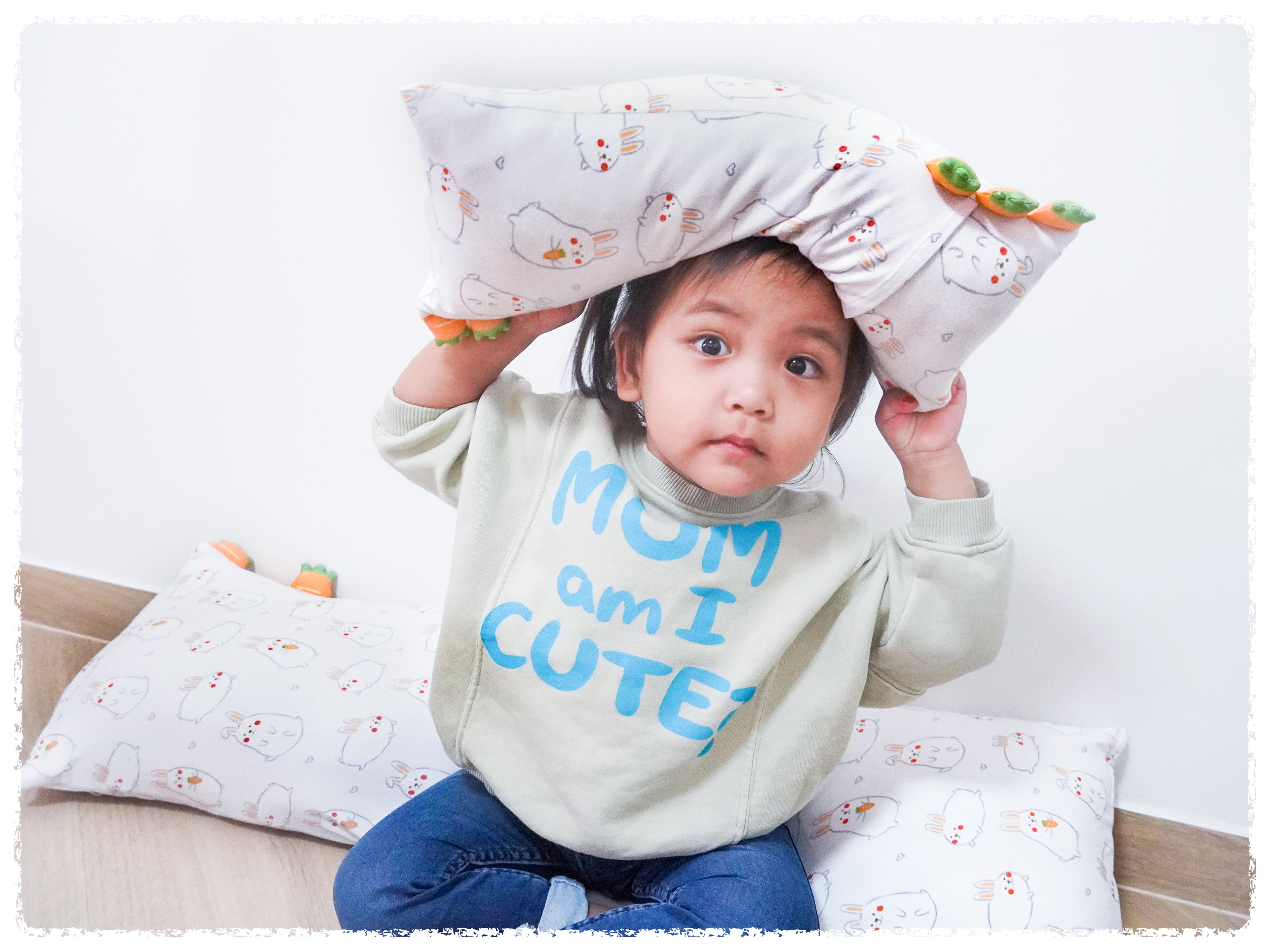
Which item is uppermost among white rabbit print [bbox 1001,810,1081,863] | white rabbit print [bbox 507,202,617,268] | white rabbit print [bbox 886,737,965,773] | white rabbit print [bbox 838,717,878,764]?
white rabbit print [bbox 507,202,617,268]

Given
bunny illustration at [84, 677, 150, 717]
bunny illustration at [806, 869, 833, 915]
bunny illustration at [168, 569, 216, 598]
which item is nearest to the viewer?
bunny illustration at [806, 869, 833, 915]

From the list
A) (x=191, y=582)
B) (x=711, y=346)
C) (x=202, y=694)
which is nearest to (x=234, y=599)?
(x=191, y=582)

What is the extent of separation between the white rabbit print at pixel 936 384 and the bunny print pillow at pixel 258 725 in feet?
2.17

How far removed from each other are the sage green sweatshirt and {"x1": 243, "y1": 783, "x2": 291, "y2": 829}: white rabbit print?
1.06ft

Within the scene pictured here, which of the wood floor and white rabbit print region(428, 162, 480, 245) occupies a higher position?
white rabbit print region(428, 162, 480, 245)

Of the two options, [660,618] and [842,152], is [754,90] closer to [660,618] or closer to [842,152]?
[842,152]

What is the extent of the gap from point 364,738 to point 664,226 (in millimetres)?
710

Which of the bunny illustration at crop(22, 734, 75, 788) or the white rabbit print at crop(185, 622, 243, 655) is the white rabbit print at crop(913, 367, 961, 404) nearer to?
the white rabbit print at crop(185, 622, 243, 655)

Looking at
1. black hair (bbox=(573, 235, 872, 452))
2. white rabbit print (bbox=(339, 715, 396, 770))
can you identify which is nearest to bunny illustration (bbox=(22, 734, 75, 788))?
white rabbit print (bbox=(339, 715, 396, 770))

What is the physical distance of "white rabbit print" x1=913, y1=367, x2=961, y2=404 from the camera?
75cm


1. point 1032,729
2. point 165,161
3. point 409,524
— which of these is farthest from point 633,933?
point 165,161

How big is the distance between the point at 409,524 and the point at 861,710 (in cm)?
65

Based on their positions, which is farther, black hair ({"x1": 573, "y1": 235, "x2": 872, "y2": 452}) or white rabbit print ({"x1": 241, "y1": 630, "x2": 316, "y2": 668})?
white rabbit print ({"x1": 241, "y1": 630, "x2": 316, "y2": 668})

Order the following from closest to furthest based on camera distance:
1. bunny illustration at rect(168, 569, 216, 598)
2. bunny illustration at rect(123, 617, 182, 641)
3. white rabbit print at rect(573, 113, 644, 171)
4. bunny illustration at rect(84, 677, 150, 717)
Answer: white rabbit print at rect(573, 113, 644, 171) < bunny illustration at rect(84, 677, 150, 717) < bunny illustration at rect(123, 617, 182, 641) < bunny illustration at rect(168, 569, 216, 598)
